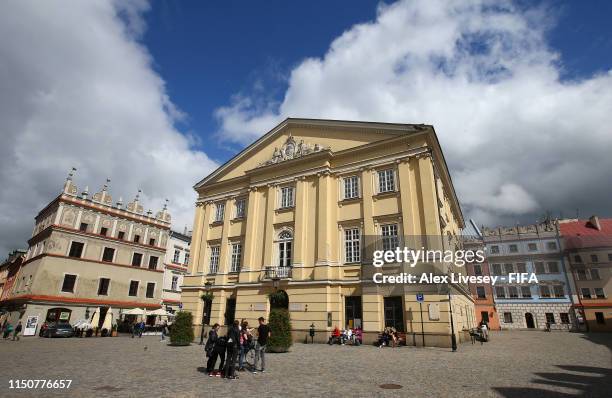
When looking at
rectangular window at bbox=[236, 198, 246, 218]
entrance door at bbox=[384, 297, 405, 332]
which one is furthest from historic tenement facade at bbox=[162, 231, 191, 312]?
entrance door at bbox=[384, 297, 405, 332]

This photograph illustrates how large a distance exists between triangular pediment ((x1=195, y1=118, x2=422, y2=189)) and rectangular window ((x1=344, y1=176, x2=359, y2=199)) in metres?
2.65

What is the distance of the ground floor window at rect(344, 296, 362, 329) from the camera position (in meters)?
23.6

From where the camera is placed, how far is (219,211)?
34594 mm

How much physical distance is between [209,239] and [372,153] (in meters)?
17.6

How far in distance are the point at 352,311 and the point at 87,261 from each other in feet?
109

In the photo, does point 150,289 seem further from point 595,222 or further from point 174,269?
point 595,222

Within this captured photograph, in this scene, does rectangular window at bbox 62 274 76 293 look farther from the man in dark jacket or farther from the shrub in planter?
the man in dark jacket

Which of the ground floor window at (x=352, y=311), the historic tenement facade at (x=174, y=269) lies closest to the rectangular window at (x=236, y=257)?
the ground floor window at (x=352, y=311)

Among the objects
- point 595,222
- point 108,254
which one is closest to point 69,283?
point 108,254

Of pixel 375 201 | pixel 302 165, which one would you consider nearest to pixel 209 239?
pixel 302 165

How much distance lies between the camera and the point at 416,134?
24.5 meters

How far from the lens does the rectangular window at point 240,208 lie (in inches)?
1281

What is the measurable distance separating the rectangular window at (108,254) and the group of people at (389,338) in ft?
118

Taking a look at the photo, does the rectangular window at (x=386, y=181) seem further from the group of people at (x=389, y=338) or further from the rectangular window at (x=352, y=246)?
the group of people at (x=389, y=338)
